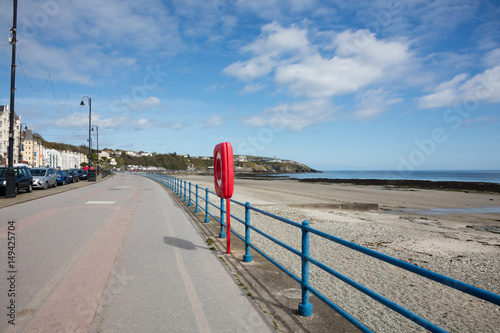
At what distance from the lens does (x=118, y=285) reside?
4.96 m

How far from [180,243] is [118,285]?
2.97 m

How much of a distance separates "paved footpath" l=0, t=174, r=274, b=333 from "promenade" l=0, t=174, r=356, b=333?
0.04 ft

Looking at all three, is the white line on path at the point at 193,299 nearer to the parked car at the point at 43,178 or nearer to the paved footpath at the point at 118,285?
the paved footpath at the point at 118,285

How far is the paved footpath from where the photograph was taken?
377cm

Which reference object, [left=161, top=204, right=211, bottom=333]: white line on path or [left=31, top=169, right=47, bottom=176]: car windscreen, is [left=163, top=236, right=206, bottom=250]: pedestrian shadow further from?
[left=31, top=169, right=47, bottom=176]: car windscreen

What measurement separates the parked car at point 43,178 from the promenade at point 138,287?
19197 mm

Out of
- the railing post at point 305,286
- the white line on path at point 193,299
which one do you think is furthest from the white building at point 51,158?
the railing post at point 305,286

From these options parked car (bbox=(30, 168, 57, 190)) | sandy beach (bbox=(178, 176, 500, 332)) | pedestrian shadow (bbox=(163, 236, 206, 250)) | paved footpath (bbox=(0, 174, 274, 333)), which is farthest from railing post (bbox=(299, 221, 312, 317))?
parked car (bbox=(30, 168, 57, 190))

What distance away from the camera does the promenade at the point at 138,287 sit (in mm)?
3750

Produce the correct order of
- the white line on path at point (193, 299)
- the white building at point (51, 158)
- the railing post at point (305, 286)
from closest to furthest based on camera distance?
the white line on path at point (193, 299)
the railing post at point (305, 286)
the white building at point (51, 158)

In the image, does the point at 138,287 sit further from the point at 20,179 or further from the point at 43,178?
the point at 43,178

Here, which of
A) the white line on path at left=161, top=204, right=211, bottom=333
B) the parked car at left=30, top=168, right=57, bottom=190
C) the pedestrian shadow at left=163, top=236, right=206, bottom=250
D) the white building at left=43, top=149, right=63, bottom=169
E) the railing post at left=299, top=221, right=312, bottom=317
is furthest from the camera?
the white building at left=43, top=149, right=63, bottom=169

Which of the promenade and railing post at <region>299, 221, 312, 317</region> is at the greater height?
→ railing post at <region>299, 221, 312, 317</region>

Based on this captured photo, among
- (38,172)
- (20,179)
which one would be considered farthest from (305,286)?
(38,172)
